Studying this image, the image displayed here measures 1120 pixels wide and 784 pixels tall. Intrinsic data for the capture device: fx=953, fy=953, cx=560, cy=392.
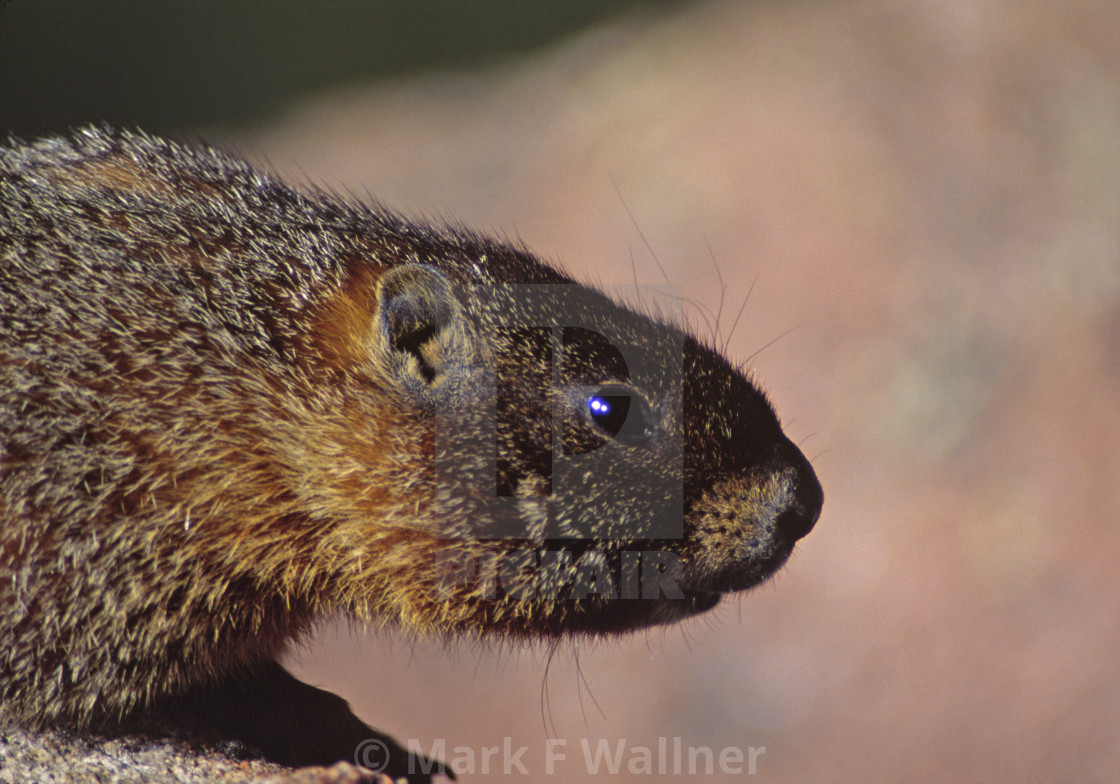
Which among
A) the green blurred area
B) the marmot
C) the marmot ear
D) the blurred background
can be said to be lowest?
the marmot

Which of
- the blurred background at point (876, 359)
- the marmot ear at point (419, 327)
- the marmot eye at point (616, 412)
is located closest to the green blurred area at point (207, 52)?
the blurred background at point (876, 359)

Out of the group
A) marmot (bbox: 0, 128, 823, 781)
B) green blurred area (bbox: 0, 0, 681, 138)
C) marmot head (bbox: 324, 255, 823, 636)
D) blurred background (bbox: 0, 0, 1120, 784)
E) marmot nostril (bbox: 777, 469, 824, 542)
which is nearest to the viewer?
marmot (bbox: 0, 128, 823, 781)

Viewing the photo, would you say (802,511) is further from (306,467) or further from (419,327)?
(306,467)

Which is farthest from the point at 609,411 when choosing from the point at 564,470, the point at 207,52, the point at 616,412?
the point at 207,52

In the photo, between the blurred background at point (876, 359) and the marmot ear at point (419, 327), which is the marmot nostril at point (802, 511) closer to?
the marmot ear at point (419, 327)

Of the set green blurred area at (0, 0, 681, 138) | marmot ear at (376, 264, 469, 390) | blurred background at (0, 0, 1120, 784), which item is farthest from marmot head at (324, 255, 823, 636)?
green blurred area at (0, 0, 681, 138)

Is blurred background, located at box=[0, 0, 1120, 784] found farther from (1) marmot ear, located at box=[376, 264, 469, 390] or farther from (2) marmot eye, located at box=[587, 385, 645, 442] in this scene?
(1) marmot ear, located at box=[376, 264, 469, 390]

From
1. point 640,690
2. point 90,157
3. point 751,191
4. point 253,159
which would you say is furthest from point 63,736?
point 253,159
